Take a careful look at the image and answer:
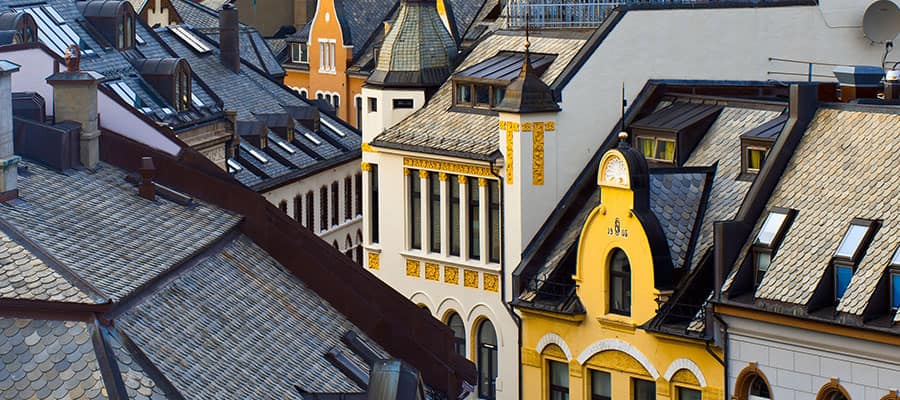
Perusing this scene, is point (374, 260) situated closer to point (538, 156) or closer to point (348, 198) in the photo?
point (538, 156)

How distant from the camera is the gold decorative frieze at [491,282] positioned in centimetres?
7188

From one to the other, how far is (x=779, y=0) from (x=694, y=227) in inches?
440

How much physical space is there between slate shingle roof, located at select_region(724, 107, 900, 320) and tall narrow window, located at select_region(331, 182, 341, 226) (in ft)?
130

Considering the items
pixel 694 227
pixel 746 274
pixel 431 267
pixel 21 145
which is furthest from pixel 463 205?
pixel 21 145

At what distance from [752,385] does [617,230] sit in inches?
238

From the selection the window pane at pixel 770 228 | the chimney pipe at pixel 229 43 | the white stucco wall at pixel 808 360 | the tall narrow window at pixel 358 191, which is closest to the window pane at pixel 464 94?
the window pane at pixel 770 228

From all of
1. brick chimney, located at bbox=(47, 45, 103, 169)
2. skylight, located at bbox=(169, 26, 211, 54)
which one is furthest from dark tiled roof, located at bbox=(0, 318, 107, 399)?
skylight, located at bbox=(169, 26, 211, 54)

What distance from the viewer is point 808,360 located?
60188 mm

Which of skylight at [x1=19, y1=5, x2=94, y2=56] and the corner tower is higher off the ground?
skylight at [x1=19, y1=5, x2=94, y2=56]

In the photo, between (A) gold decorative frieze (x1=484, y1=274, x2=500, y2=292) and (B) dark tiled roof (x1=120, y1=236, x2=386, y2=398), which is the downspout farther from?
(B) dark tiled roof (x1=120, y1=236, x2=386, y2=398)

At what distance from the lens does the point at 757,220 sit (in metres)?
63.2

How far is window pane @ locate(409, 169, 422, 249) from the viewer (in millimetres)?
75000

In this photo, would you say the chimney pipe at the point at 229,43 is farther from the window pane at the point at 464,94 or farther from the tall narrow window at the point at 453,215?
the tall narrow window at the point at 453,215

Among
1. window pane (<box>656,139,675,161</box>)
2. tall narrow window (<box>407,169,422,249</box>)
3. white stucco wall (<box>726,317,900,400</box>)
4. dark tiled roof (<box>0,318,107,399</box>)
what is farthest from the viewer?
tall narrow window (<box>407,169,422,249</box>)
